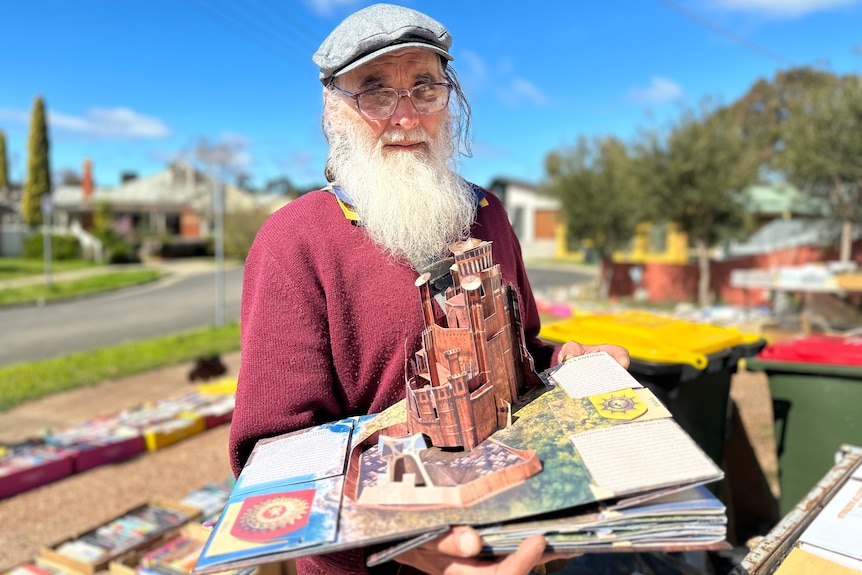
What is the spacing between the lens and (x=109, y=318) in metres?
13.7

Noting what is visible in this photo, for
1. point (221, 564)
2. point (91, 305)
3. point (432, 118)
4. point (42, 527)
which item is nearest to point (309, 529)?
point (221, 564)

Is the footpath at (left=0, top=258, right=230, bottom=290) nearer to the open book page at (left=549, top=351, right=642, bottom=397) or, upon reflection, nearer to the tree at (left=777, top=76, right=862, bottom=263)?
the tree at (left=777, top=76, right=862, bottom=263)

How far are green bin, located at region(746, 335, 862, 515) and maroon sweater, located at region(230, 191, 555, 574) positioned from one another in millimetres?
2457

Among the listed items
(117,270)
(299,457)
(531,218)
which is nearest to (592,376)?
(299,457)

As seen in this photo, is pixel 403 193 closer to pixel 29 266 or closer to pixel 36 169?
pixel 29 266

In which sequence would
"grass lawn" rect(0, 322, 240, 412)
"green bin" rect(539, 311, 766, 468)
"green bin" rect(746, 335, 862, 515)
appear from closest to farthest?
"green bin" rect(539, 311, 766, 468), "green bin" rect(746, 335, 862, 515), "grass lawn" rect(0, 322, 240, 412)

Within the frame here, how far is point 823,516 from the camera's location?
1.79 meters

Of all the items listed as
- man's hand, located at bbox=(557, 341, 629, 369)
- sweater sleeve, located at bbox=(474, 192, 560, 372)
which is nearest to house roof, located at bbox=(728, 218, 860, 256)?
sweater sleeve, located at bbox=(474, 192, 560, 372)

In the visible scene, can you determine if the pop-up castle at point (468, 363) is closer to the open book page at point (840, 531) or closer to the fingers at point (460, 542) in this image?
the fingers at point (460, 542)

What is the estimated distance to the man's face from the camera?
155 cm

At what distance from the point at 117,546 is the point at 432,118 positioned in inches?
124

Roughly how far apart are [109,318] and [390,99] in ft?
45.9

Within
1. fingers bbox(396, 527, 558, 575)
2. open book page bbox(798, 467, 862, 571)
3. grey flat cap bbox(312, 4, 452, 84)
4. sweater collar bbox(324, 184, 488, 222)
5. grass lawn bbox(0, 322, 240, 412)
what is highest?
grey flat cap bbox(312, 4, 452, 84)

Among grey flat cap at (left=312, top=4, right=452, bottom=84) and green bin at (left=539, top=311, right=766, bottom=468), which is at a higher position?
grey flat cap at (left=312, top=4, right=452, bottom=84)
